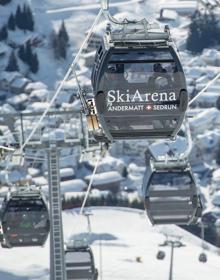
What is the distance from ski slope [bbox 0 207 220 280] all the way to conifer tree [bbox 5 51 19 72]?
219 ft

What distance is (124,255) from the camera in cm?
6250

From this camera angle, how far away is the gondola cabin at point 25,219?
87.5 ft

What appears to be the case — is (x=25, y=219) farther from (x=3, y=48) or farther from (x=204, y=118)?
(x=3, y=48)

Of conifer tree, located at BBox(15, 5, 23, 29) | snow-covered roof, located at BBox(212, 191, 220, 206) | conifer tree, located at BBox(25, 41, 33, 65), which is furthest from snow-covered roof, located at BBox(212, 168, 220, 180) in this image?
conifer tree, located at BBox(15, 5, 23, 29)

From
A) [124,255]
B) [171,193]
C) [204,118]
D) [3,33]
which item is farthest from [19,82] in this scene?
[171,193]

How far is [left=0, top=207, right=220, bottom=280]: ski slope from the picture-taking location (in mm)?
54812

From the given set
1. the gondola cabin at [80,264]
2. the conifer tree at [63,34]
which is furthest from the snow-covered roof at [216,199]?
the conifer tree at [63,34]

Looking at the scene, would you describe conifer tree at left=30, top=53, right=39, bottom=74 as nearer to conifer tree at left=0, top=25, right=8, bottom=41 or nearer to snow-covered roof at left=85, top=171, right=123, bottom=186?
conifer tree at left=0, top=25, right=8, bottom=41

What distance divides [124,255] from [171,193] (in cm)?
3779

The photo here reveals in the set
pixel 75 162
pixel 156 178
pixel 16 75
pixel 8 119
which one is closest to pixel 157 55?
pixel 156 178

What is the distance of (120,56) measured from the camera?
16297 mm

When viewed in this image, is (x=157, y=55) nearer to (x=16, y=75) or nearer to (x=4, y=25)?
(x=16, y=75)

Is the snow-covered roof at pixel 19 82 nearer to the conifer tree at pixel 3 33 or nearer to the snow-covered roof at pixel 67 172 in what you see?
the conifer tree at pixel 3 33

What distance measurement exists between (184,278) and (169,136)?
126 ft
